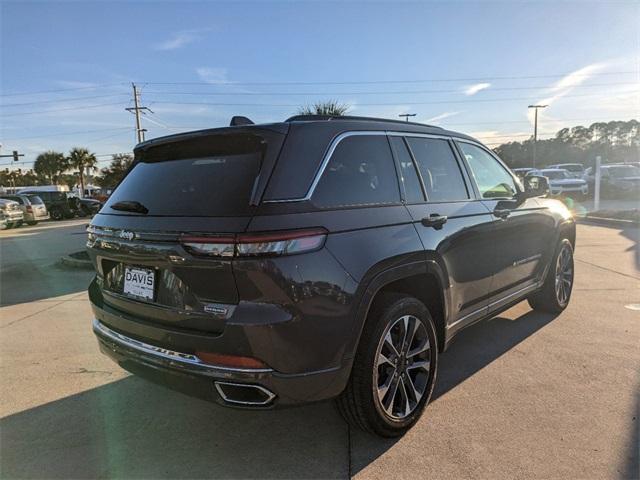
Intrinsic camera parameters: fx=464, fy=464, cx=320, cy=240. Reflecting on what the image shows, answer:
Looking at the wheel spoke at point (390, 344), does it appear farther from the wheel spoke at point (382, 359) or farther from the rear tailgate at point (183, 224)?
the rear tailgate at point (183, 224)

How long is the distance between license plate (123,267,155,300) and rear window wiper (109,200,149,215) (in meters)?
0.33

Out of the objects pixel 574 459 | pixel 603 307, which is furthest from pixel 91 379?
pixel 603 307

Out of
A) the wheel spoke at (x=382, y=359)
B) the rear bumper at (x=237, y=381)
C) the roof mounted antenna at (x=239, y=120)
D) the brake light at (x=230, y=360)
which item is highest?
the roof mounted antenna at (x=239, y=120)

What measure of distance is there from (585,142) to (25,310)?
9000 cm

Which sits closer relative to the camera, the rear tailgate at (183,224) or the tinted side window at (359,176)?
the rear tailgate at (183,224)

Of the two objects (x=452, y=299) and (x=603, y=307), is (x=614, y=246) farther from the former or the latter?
(x=452, y=299)

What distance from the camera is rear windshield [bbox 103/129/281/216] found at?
7.53 ft

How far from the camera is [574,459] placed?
256 cm

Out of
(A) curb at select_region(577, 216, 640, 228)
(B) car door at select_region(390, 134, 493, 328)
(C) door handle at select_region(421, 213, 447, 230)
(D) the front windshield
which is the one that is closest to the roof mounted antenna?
(B) car door at select_region(390, 134, 493, 328)

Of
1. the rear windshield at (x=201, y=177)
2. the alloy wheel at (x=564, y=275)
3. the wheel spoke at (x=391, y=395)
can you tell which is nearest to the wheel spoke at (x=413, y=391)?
the wheel spoke at (x=391, y=395)

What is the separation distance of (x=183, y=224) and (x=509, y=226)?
286 cm

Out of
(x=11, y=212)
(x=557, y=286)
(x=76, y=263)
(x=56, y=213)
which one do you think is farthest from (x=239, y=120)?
(x=56, y=213)

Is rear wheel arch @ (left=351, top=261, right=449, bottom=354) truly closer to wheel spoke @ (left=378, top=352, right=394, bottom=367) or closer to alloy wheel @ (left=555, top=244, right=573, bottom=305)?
wheel spoke @ (left=378, top=352, right=394, bottom=367)

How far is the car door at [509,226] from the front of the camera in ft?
12.6
